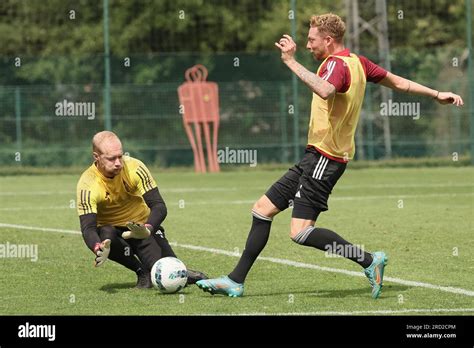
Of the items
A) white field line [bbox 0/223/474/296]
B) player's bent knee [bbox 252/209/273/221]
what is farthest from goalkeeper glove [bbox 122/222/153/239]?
white field line [bbox 0/223/474/296]

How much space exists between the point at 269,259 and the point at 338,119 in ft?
9.41

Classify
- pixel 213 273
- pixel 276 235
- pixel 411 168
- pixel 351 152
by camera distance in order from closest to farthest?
pixel 351 152 → pixel 213 273 → pixel 276 235 → pixel 411 168

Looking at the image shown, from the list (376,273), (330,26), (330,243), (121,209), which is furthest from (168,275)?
(330,26)

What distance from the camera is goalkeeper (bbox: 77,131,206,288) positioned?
925 cm

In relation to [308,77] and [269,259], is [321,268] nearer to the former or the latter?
A: [269,259]

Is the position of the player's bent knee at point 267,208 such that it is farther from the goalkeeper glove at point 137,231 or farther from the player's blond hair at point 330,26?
the player's blond hair at point 330,26

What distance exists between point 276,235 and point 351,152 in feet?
15.7

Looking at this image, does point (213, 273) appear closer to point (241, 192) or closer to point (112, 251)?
point (112, 251)

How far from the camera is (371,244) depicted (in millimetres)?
12602

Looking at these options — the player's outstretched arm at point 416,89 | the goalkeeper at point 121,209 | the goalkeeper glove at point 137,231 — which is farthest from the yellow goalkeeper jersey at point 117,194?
the player's outstretched arm at point 416,89

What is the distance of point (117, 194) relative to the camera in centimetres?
959

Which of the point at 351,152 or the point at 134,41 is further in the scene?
the point at 134,41

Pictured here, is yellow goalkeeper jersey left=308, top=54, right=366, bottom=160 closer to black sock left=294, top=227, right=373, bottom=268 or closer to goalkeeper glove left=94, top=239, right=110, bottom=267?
black sock left=294, top=227, right=373, bottom=268

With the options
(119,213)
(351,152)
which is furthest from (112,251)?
(351,152)
